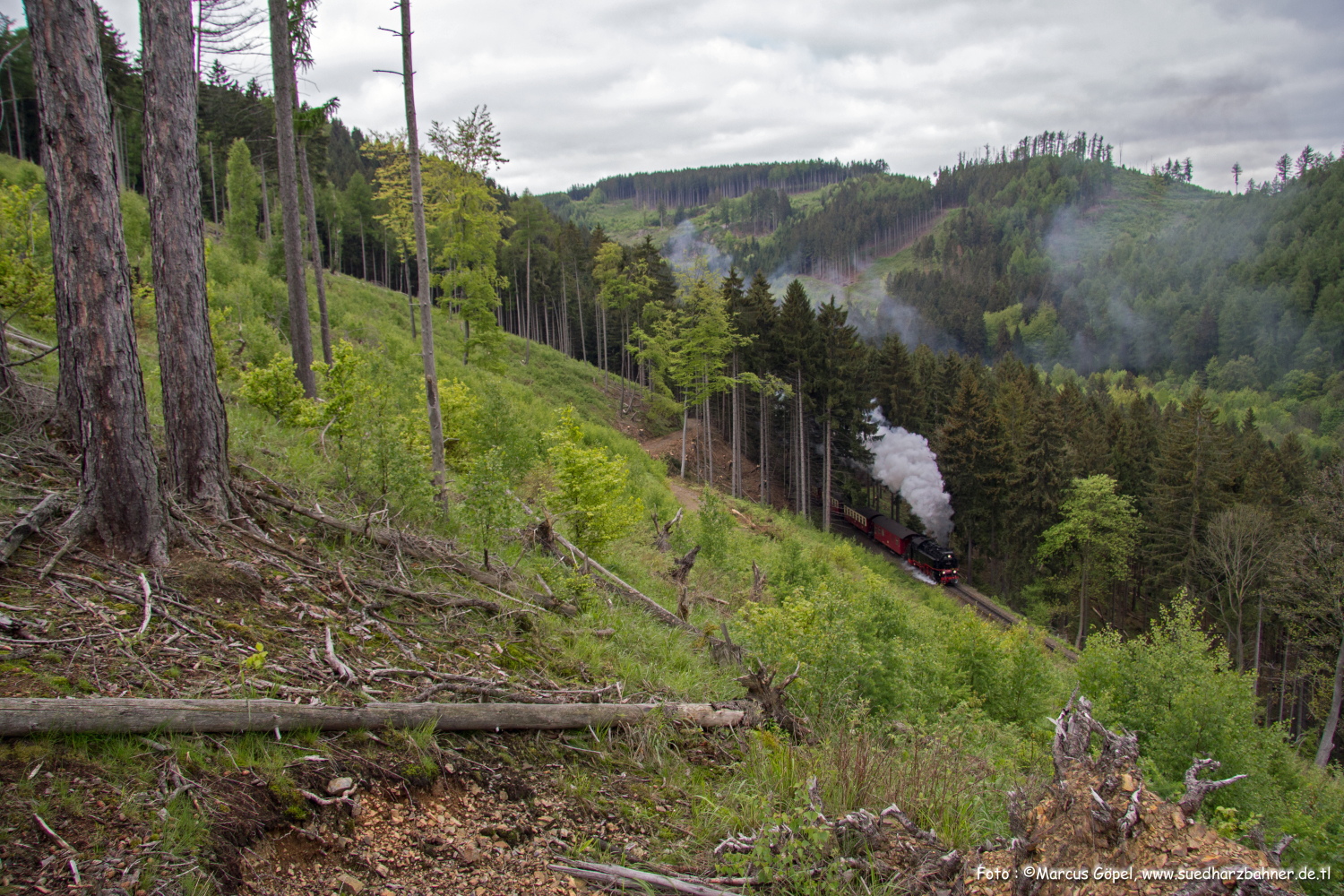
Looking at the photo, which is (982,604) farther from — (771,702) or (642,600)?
(771,702)

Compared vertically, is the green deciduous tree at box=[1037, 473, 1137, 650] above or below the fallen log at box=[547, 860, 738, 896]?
below

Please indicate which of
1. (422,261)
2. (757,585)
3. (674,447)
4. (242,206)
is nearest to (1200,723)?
(757,585)

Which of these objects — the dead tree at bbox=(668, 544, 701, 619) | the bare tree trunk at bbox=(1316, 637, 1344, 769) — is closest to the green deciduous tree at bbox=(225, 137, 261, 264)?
the dead tree at bbox=(668, 544, 701, 619)

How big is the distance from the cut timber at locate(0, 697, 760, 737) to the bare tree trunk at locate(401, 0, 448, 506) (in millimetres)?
5058

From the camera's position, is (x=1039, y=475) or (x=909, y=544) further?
(x=1039, y=475)

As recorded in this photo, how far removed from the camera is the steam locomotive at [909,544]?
1253 inches

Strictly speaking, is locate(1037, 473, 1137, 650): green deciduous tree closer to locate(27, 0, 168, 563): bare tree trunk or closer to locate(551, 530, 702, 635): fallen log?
locate(551, 530, 702, 635): fallen log

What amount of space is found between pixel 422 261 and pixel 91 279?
18.4 feet

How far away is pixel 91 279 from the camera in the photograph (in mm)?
4375

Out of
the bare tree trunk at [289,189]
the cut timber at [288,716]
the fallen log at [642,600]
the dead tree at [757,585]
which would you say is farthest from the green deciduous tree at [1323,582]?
the bare tree trunk at [289,189]

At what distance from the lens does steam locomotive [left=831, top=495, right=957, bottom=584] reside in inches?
1253

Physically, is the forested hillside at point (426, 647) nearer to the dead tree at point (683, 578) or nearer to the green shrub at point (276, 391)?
the green shrub at point (276, 391)

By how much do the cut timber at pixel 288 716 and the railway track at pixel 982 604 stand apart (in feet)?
79.6

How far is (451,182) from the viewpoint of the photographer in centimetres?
2542
